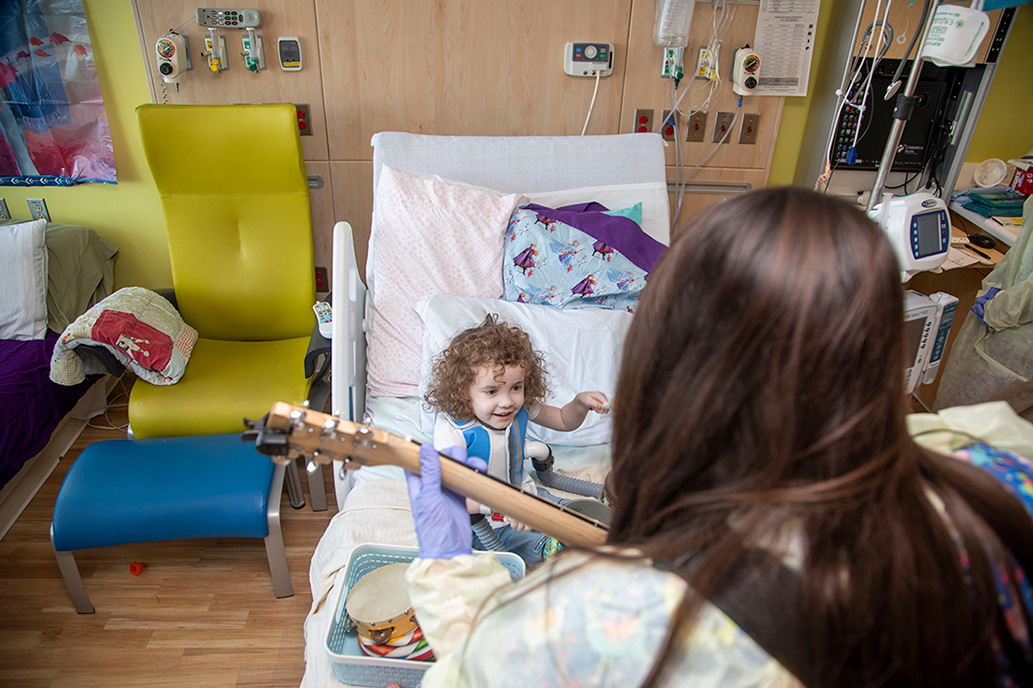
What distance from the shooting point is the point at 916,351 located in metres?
1.54

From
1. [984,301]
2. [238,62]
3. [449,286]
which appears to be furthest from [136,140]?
[984,301]

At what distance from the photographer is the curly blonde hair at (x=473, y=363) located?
1355 millimetres

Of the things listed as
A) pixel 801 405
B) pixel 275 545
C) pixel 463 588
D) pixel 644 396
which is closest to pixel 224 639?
pixel 275 545

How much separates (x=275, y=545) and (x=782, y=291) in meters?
1.60

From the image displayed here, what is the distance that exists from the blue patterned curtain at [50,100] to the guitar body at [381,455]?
2.20 meters

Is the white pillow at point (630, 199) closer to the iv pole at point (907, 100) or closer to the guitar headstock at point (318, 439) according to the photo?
the iv pole at point (907, 100)

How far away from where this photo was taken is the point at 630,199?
221 centimetres

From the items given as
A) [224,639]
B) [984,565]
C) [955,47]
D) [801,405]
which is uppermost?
[955,47]

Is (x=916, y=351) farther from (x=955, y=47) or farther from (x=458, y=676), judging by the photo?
(x=458, y=676)

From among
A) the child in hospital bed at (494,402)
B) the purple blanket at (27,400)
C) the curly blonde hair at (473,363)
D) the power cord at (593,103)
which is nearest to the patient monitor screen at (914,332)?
the child in hospital bed at (494,402)

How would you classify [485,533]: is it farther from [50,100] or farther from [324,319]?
[50,100]

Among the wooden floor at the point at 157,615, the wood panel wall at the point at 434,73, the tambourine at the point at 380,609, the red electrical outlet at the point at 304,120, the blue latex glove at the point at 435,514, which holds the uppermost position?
the wood panel wall at the point at 434,73

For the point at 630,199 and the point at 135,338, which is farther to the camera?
the point at 630,199

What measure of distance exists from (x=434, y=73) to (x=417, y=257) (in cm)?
87
